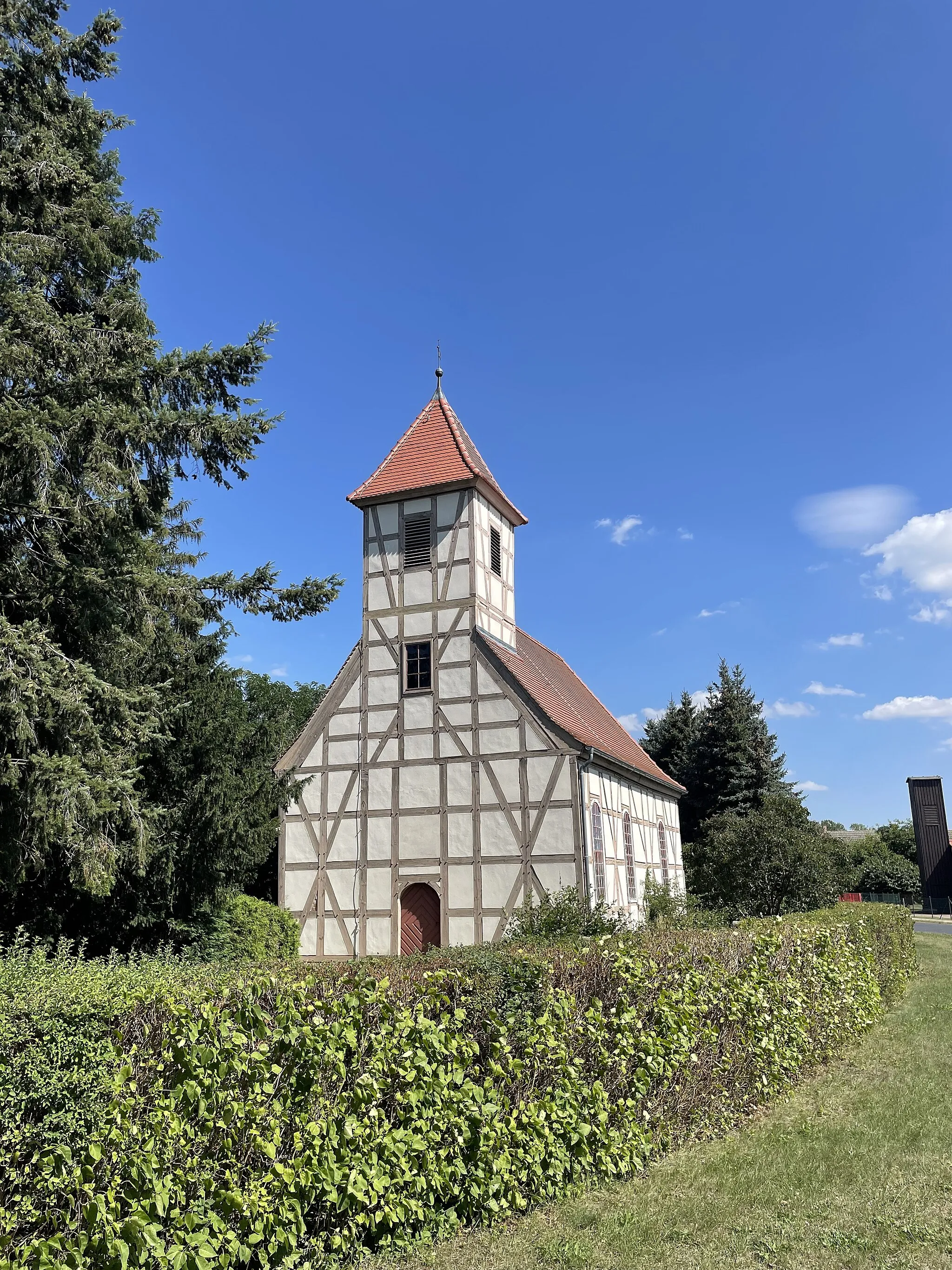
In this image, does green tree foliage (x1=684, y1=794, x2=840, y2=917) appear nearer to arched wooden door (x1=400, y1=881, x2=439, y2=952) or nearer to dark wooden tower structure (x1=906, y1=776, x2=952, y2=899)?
arched wooden door (x1=400, y1=881, x2=439, y2=952)

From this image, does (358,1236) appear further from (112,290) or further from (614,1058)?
(112,290)

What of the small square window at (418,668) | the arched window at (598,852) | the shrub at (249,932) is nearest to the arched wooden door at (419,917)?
the shrub at (249,932)

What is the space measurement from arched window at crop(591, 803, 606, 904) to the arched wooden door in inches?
134

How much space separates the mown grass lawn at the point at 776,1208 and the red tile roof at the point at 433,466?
1592 cm

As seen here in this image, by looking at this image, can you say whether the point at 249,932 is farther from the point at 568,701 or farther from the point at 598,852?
the point at 568,701

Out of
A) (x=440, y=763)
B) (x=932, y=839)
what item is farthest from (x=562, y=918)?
(x=932, y=839)

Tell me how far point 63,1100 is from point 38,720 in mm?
7420

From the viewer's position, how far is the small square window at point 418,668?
819 inches

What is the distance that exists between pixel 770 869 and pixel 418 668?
10072 millimetres

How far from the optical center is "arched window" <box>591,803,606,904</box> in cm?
1934

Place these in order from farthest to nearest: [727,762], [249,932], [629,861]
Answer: [727,762]
[629,861]
[249,932]

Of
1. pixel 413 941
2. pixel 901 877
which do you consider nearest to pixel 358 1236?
pixel 413 941

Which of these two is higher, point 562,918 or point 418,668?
point 418,668

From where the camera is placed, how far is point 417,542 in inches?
859
